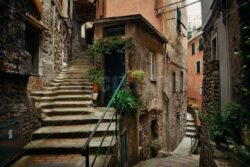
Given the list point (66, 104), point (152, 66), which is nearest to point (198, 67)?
point (152, 66)

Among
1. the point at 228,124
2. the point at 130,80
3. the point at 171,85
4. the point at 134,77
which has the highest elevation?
the point at 134,77

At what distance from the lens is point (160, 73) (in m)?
12.8

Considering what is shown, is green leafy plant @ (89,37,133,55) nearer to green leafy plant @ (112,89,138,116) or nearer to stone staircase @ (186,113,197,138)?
green leafy plant @ (112,89,138,116)

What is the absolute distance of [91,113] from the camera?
774 cm

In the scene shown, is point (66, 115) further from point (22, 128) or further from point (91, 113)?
point (22, 128)

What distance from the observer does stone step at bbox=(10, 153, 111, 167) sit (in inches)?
203

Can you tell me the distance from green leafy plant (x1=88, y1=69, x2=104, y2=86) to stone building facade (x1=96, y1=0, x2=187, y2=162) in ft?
4.48

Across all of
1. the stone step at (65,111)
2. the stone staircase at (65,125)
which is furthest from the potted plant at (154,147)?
the stone step at (65,111)

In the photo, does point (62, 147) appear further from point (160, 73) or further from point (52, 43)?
point (160, 73)

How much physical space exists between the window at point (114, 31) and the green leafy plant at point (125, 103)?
2.95 m

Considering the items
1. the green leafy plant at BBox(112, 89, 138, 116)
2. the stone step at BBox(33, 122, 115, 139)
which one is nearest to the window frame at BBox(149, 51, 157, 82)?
the green leafy plant at BBox(112, 89, 138, 116)

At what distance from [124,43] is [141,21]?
3.73ft

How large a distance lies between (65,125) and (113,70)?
420 cm

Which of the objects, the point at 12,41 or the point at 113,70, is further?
the point at 113,70
